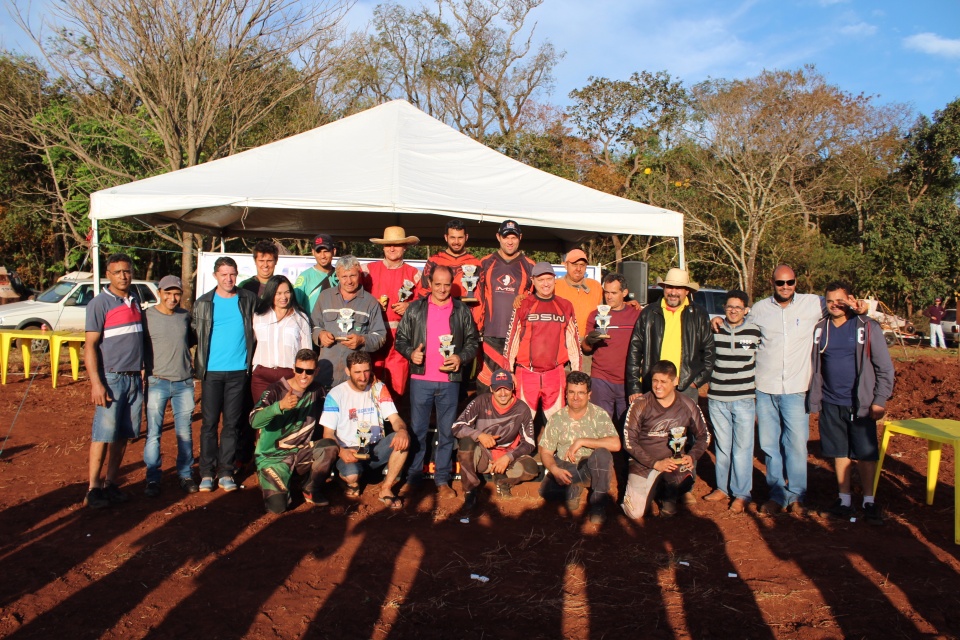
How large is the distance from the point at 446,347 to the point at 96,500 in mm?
2831

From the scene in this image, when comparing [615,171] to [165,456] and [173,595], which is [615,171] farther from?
[173,595]

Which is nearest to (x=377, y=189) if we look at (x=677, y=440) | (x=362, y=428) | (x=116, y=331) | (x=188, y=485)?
(x=362, y=428)

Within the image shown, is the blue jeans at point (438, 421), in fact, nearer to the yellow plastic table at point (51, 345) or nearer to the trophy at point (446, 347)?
the trophy at point (446, 347)

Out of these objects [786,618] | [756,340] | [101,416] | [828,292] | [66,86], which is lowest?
[786,618]

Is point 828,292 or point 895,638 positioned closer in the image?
point 895,638

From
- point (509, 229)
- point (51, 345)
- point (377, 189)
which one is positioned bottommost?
point (51, 345)

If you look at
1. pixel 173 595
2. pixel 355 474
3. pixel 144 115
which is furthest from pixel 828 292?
pixel 144 115

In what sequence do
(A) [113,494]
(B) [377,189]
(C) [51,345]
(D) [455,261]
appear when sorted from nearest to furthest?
(A) [113,494] < (D) [455,261] < (B) [377,189] < (C) [51,345]

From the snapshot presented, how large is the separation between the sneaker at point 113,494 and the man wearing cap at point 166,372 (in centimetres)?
19

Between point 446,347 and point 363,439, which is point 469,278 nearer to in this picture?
point 446,347

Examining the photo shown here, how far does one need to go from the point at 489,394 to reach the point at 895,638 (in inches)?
126

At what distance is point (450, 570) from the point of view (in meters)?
4.25

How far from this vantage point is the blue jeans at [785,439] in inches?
216

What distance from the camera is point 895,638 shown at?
11.3 ft
